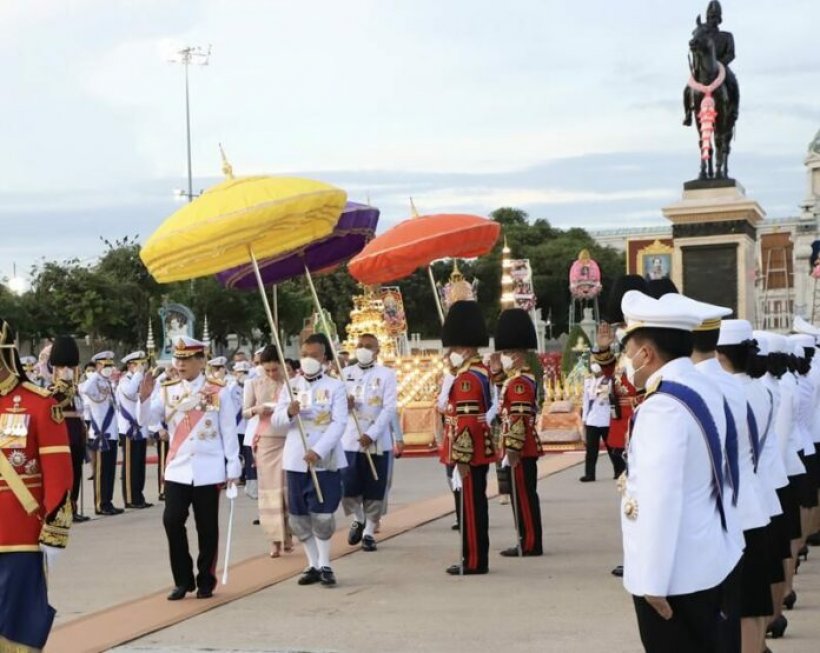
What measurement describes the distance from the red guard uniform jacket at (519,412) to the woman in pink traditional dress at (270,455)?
215 cm

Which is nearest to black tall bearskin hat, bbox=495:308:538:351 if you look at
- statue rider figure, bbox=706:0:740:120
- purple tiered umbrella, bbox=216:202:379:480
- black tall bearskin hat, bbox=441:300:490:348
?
black tall bearskin hat, bbox=441:300:490:348

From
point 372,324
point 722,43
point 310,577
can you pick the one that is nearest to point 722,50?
point 722,43

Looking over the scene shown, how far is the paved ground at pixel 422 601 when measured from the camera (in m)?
8.29

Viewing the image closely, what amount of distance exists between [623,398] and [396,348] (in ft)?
66.1

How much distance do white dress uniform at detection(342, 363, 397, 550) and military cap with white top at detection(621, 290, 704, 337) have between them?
787 centimetres

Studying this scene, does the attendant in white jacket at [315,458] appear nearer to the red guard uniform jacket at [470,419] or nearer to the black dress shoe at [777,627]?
the red guard uniform jacket at [470,419]

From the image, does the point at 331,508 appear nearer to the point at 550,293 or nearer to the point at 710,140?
the point at 710,140

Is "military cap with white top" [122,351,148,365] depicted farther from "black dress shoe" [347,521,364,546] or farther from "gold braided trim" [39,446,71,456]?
"gold braided trim" [39,446,71,456]

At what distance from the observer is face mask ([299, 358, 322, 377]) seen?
35.3 ft

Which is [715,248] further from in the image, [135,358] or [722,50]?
[135,358]

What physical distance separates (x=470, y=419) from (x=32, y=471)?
4.93 metres

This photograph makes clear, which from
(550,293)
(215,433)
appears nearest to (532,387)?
(215,433)

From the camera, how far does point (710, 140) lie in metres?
22.9

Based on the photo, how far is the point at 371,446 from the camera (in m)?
13.1
